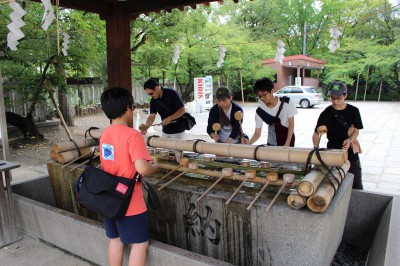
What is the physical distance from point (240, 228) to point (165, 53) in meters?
9.61

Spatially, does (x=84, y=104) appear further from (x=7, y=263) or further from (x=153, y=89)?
(x=7, y=263)

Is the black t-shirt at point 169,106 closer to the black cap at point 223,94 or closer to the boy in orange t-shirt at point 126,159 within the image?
the black cap at point 223,94

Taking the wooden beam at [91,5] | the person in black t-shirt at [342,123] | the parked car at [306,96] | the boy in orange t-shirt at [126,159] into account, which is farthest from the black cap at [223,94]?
the parked car at [306,96]

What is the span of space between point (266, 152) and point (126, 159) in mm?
1052

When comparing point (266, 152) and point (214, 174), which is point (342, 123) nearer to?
point (266, 152)

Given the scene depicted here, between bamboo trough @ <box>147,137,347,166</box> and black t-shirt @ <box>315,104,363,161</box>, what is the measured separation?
91 cm

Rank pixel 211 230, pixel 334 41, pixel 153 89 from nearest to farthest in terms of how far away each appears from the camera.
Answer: pixel 211 230 → pixel 153 89 → pixel 334 41

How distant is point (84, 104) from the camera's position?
16.4 meters

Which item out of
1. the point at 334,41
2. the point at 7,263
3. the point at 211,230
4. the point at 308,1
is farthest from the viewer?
the point at 308,1

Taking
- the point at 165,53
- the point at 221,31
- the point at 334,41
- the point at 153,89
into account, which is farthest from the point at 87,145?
the point at 221,31

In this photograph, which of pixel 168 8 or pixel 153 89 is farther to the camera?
pixel 168 8

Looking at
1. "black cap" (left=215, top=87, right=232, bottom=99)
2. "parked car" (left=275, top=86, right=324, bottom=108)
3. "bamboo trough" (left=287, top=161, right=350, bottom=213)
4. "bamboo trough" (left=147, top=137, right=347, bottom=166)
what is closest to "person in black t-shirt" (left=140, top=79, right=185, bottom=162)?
"black cap" (left=215, top=87, right=232, bottom=99)

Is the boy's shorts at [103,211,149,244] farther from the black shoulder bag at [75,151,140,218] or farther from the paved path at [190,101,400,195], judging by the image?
the paved path at [190,101,400,195]

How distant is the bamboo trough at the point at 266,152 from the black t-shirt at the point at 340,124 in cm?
91
